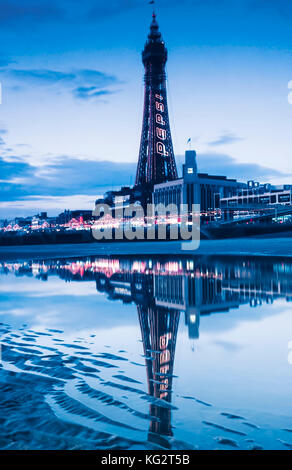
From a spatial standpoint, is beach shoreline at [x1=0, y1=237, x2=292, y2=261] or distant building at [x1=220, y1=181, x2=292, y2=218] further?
distant building at [x1=220, y1=181, x2=292, y2=218]

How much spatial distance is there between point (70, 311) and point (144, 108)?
328 ft

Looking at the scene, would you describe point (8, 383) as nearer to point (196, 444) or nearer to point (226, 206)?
point (196, 444)

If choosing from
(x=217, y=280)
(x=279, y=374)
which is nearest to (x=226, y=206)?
(x=217, y=280)

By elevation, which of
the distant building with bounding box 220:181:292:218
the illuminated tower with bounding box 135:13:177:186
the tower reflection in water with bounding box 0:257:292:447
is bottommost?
the tower reflection in water with bounding box 0:257:292:447

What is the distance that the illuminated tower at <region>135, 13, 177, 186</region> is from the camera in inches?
4028

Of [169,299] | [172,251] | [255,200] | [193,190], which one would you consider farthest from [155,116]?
[169,299]

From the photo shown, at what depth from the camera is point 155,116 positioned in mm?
101500

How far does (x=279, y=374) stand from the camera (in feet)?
14.3

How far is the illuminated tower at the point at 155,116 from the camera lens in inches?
4028

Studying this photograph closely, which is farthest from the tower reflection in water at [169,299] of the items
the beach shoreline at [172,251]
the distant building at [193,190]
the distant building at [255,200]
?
the distant building at [193,190]

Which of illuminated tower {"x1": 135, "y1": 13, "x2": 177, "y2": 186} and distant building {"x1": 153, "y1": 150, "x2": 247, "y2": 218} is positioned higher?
illuminated tower {"x1": 135, "y1": 13, "x2": 177, "y2": 186}

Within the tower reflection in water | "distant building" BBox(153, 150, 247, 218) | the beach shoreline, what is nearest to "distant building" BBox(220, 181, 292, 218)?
"distant building" BBox(153, 150, 247, 218)

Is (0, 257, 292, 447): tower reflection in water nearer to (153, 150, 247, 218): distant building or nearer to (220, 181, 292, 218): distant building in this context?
(220, 181, 292, 218): distant building

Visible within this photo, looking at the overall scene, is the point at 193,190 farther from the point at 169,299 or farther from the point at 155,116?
the point at 169,299
